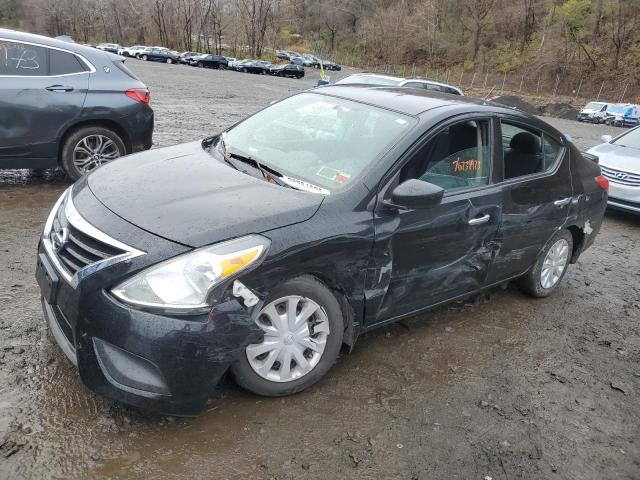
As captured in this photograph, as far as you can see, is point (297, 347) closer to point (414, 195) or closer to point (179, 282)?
point (179, 282)

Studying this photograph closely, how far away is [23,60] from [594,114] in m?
→ 34.0

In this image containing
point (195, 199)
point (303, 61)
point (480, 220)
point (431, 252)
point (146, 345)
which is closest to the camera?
point (146, 345)

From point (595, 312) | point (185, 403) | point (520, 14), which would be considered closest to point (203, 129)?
point (595, 312)

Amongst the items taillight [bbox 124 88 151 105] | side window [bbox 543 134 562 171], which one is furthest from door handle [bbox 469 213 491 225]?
taillight [bbox 124 88 151 105]

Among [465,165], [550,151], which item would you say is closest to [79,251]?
[465,165]

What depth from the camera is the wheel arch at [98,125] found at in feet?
19.4

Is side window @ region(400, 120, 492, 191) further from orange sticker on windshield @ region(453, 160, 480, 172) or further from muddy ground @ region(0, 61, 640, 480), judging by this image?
muddy ground @ region(0, 61, 640, 480)

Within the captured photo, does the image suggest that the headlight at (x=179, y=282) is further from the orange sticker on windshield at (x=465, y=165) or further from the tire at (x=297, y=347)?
the orange sticker on windshield at (x=465, y=165)

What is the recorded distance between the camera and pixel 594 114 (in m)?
32.6

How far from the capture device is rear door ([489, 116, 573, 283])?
3947mm

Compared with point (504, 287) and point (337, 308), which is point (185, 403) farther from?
point (504, 287)

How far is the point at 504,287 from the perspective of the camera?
4.91 metres

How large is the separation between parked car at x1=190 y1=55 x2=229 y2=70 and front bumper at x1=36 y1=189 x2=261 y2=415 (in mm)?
50404

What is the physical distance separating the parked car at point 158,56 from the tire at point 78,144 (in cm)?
5109
